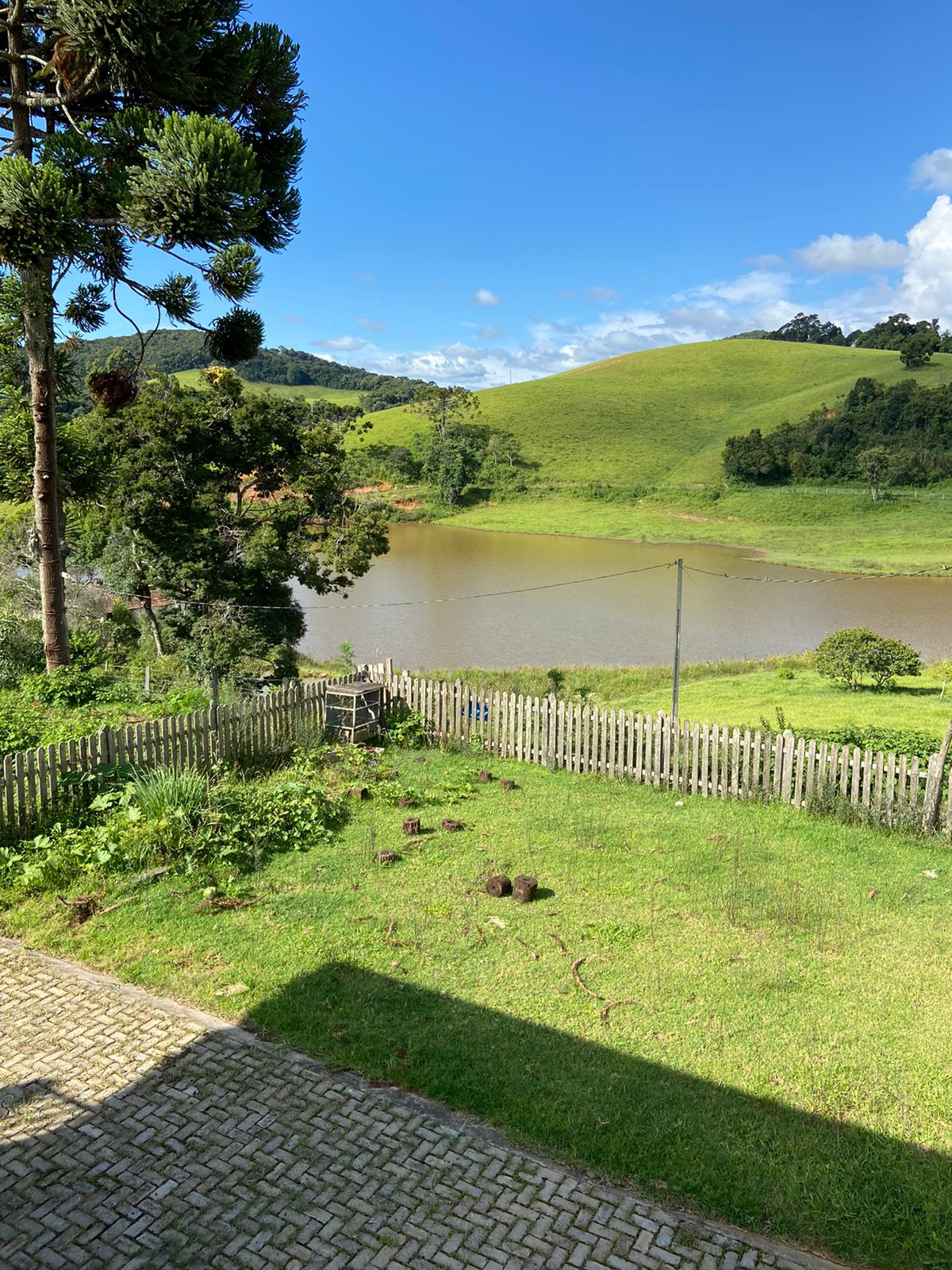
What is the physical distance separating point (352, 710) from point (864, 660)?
39.0 ft

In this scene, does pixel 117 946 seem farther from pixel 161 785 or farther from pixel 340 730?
pixel 340 730

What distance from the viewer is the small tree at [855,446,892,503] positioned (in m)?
57.7

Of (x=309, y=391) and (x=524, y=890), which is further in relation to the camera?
(x=309, y=391)

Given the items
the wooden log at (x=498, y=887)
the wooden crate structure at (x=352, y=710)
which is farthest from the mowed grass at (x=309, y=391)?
the wooden log at (x=498, y=887)

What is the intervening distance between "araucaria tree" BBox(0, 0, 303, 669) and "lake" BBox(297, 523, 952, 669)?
13.1 m

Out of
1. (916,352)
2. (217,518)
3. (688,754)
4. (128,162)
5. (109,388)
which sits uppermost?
(916,352)

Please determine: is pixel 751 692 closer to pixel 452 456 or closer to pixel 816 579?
pixel 816 579

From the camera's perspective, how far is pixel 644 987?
5.24 meters

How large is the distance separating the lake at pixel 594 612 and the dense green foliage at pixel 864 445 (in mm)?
20118

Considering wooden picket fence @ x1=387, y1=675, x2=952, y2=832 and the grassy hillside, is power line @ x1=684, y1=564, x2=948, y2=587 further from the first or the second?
the grassy hillside

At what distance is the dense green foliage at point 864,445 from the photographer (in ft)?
193

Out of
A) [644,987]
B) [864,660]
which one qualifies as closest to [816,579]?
[864,660]

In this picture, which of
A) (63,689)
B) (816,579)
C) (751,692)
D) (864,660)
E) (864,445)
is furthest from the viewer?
(864,445)

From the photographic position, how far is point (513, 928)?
601cm
